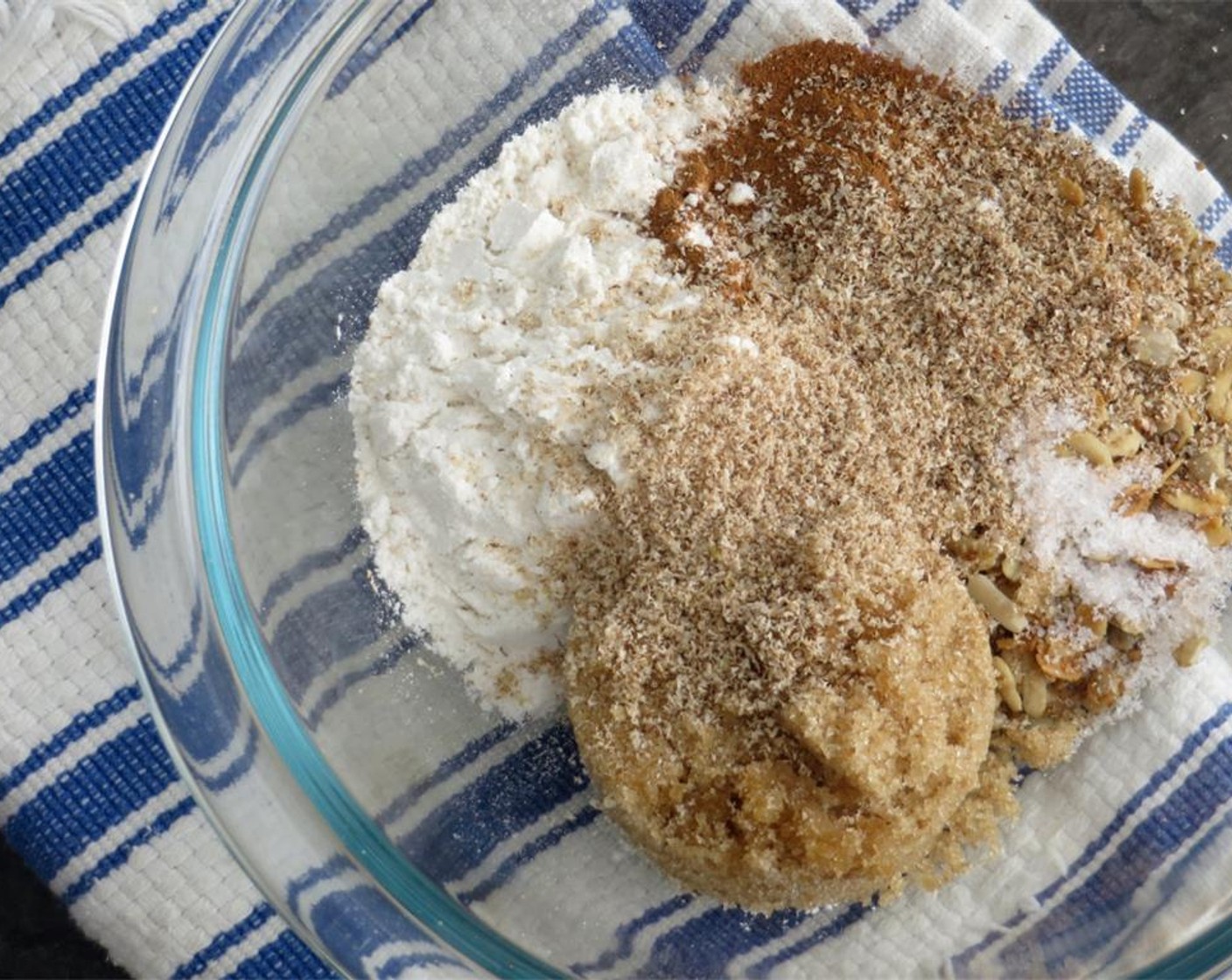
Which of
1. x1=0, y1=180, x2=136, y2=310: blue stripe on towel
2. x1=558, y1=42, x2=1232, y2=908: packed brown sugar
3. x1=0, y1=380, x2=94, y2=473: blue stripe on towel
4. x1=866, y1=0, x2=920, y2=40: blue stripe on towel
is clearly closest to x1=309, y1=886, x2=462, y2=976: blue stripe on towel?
x1=558, y1=42, x2=1232, y2=908: packed brown sugar

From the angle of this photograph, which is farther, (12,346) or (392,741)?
(12,346)

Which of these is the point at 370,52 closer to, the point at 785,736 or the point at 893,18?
the point at 893,18

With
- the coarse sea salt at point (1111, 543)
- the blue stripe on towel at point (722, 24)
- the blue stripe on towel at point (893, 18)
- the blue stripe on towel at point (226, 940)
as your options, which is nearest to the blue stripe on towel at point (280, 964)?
the blue stripe on towel at point (226, 940)

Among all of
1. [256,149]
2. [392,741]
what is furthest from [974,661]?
[256,149]

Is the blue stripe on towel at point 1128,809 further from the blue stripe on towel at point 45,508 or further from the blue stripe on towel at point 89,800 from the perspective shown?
the blue stripe on towel at point 45,508

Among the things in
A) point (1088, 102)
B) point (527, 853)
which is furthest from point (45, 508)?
point (1088, 102)

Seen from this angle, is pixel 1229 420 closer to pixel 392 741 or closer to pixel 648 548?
pixel 648 548

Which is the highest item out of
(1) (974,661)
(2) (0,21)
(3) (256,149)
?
(2) (0,21)

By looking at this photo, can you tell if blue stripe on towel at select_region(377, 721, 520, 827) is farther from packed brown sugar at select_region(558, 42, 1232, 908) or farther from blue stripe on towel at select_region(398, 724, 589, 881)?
packed brown sugar at select_region(558, 42, 1232, 908)
